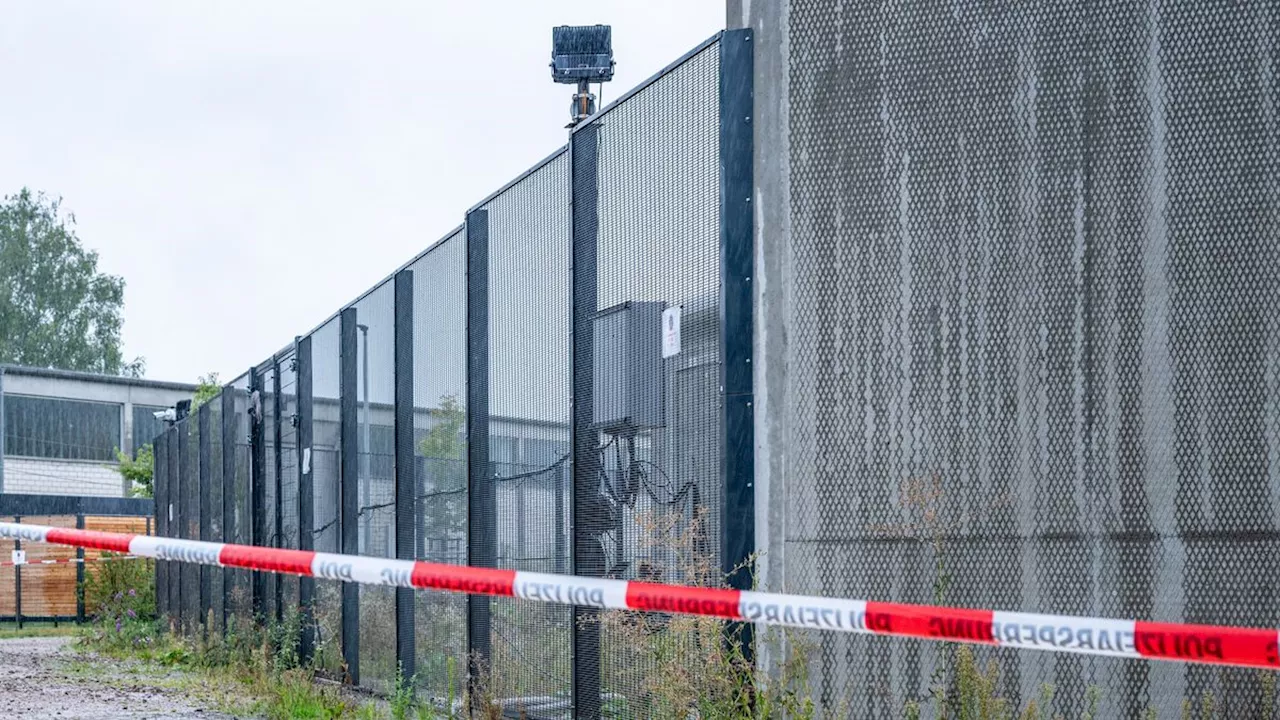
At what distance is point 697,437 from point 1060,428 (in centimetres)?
144

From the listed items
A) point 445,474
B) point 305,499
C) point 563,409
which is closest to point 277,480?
point 305,499

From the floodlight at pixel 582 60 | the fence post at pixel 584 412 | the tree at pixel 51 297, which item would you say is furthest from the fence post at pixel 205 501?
the tree at pixel 51 297

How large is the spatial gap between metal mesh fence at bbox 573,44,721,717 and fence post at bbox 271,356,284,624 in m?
7.62

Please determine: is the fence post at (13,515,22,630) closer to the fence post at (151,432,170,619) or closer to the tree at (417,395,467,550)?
the fence post at (151,432,170,619)

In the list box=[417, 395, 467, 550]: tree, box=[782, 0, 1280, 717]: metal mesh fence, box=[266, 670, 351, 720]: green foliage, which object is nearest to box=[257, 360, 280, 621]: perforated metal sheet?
box=[266, 670, 351, 720]: green foliage

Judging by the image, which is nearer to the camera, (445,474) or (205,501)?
(445,474)

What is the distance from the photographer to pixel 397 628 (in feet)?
34.0

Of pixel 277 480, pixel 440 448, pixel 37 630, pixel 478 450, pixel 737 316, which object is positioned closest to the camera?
pixel 737 316

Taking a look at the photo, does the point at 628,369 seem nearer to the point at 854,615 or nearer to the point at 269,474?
the point at 854,615

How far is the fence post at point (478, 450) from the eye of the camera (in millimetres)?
8609

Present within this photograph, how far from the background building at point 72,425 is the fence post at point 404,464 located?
33.7 meters

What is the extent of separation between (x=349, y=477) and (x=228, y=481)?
559cm

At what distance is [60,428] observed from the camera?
43.6 m

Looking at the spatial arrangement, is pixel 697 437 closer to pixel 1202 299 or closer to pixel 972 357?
pixel 972 357
